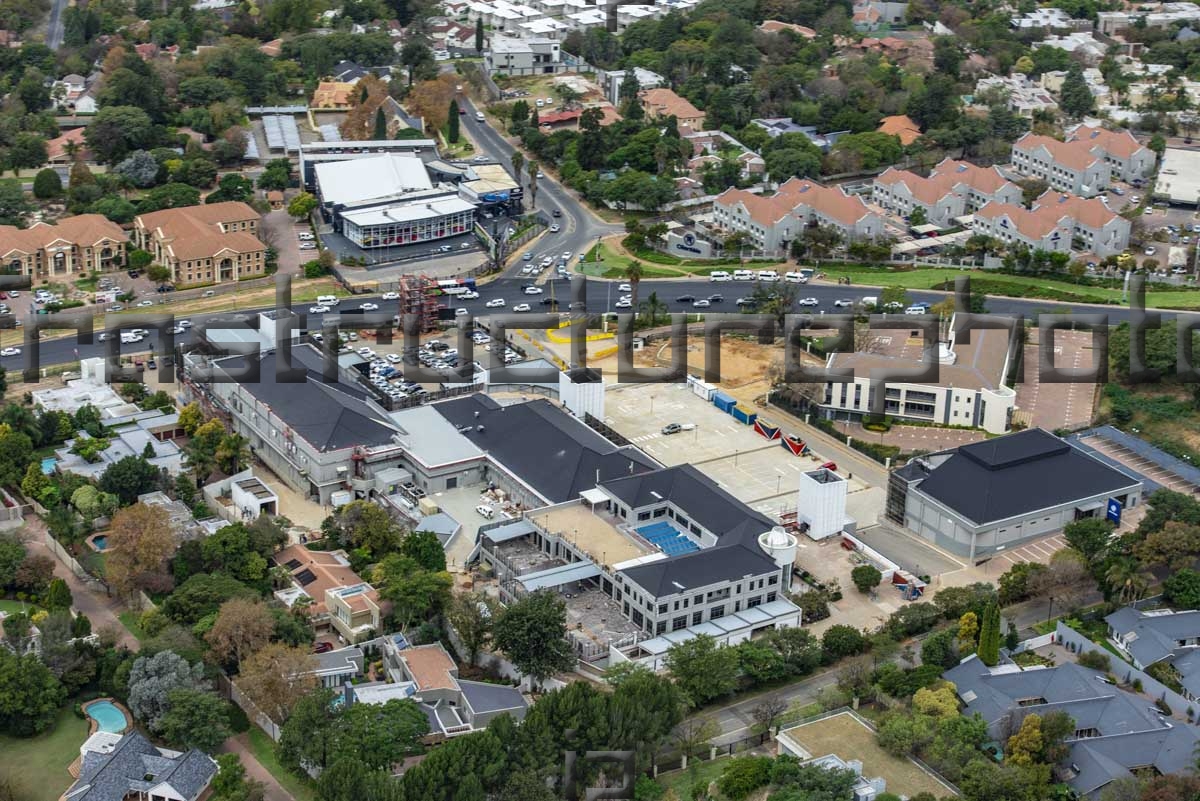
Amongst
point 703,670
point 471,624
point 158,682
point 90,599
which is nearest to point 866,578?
point 703,670

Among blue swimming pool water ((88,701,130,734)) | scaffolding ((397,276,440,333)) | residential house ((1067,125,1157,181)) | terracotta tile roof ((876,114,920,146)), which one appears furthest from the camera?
terracotta tile roof ((876,114,920,146))

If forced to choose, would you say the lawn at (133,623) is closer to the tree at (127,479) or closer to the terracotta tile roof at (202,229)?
the tree at (127,479)

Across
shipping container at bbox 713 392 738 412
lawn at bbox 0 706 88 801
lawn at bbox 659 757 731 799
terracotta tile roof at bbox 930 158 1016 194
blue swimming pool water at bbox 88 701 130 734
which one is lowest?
lawn at bbox 659 757 731 799

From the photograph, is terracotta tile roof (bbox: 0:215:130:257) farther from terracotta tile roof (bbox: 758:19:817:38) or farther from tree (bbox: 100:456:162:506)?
terracotta tile roof (bbox: 758:19:817:38)

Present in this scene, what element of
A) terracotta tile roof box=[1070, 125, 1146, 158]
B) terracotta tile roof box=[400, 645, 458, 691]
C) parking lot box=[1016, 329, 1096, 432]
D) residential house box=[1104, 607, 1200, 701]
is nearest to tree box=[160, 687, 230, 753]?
terracotta tile roof box=[400, 645, 458, 691]

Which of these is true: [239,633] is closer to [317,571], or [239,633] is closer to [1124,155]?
[317,571]

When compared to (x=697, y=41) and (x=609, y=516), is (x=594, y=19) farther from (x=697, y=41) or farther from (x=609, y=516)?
(x=609, y=516)

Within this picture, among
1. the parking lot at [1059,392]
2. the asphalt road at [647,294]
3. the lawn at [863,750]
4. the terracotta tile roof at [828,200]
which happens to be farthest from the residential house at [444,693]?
the terracotta tile roof at [828,200]
